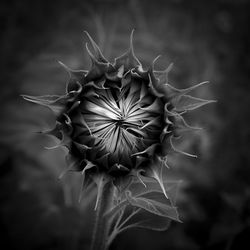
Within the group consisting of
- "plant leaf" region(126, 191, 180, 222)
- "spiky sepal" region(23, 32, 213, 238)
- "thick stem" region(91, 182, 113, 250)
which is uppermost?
"spiky sepal" region(23, 32, 213, 238)

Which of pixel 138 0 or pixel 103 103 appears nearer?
pixel 103 103

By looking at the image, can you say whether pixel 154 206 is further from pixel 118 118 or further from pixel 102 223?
pixel 118 118

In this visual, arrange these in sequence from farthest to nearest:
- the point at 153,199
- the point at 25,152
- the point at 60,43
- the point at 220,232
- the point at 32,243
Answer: the point at 60,43, the point at 25,152, the point at 32,243, the point at 220,232, the point at 153,199

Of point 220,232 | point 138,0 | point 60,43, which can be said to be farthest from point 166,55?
point 220,232

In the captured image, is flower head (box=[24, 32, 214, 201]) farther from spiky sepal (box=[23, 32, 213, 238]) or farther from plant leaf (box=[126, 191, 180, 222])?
plant leaf (box=[126, 191, 180, 222])

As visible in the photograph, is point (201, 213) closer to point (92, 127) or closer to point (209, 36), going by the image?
point (92, 127)

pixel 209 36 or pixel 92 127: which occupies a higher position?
pixel 209 36

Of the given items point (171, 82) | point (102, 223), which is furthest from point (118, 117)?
point (171, 82)

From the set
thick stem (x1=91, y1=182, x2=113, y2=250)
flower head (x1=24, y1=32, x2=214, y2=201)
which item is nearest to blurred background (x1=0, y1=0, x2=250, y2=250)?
thick stem (x1=91, y1=182, x2=113, y2=250)
